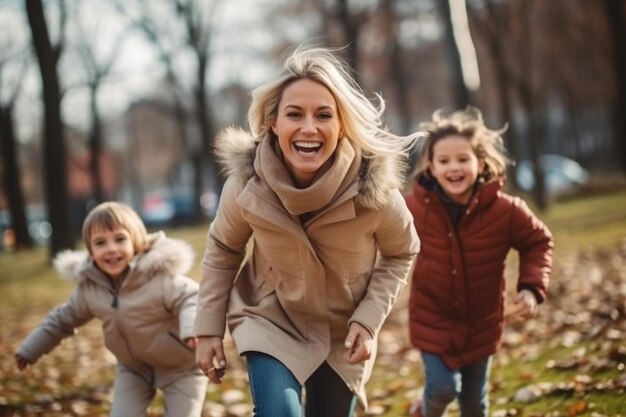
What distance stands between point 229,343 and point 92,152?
90.7 feet

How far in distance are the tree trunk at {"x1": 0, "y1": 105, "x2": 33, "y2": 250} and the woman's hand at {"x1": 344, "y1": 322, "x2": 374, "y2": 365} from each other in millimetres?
25429

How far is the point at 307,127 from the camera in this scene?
2.99 m

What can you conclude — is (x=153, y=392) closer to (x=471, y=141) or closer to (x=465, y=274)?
(x=465, y=274)

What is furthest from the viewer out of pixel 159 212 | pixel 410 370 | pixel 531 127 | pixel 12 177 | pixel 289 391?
pixel 159 212

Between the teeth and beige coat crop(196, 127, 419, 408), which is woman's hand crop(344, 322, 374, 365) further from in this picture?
the teeth

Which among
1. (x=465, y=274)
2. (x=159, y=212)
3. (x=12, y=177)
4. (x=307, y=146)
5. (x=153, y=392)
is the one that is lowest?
(x=159, y=212)

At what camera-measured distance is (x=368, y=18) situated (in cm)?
2523

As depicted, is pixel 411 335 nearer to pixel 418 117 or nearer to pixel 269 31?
pixel 269 31

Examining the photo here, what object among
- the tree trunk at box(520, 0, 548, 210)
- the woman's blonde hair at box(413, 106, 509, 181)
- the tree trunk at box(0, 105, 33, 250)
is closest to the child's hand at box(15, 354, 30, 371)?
the woman's blonde hair at box(413, 106, 509, 181)

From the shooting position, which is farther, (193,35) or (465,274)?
(193,35)

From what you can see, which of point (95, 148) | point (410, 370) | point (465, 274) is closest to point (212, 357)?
point (465, 274)

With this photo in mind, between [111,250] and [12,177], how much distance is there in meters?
25.4

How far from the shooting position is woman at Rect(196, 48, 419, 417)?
296 cm

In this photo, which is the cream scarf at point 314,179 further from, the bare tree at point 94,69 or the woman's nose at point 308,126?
the bare tree at point 94,69
